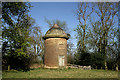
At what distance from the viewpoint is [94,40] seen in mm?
28312

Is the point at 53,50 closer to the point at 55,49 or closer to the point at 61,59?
the point at 55,49

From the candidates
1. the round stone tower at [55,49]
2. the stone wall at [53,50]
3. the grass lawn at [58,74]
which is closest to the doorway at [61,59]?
the round stone tower at [55,49]

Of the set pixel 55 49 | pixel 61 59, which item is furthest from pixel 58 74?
pixel 55 49

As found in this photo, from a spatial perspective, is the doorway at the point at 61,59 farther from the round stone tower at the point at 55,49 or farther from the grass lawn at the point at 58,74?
the grass lawn at the point at 58,74

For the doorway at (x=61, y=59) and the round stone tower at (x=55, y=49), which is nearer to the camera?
the round stone tower at (x=55, y=49)

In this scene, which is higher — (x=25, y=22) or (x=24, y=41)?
(x=25, y=22)

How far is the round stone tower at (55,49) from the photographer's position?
21.3m

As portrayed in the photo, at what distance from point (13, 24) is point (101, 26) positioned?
59.2ft

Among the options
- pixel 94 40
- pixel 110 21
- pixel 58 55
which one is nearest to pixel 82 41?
pixel 94 40

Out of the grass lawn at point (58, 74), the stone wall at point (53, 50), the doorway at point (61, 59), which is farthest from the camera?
the doorway at point (61, 59)

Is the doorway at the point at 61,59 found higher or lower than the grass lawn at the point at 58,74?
higher

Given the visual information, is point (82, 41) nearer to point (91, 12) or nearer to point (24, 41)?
point (91, 12)

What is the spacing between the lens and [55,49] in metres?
21.5

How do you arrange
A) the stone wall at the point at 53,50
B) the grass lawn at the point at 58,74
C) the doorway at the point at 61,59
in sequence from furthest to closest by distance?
1. the doorway at the point at 61,59
2. the stone wall at the point at 53,50
3. the grass lawn at the point at 58,74
